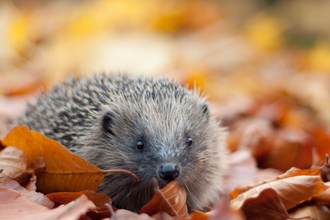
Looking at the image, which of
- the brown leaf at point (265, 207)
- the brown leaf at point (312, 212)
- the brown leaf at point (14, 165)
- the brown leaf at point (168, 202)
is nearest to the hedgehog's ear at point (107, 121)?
the brown leaf at point (14, 165)

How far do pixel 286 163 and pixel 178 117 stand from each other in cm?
146

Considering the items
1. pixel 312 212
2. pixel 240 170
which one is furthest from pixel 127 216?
pixel 240 170

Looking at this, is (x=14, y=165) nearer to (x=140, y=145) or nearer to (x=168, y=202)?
(x=140, y=145)

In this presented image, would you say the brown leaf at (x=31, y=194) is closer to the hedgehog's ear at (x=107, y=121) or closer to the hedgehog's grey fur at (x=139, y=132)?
the hedgehog's grey fur at (x=139, y=132)

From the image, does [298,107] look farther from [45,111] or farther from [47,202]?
[47,202]

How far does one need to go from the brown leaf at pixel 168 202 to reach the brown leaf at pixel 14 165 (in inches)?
38.9

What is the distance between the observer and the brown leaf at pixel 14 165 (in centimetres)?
263

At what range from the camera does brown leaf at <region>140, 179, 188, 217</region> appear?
7.75ft

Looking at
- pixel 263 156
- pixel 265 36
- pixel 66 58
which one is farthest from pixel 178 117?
pixel 265 36

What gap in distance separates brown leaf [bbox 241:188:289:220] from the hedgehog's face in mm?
582

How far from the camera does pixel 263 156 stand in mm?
4242

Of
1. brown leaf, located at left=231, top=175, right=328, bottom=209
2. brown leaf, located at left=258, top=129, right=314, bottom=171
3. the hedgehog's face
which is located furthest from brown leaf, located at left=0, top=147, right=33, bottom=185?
brown leaf, located at left=258, top=129, right=314, bottom=171

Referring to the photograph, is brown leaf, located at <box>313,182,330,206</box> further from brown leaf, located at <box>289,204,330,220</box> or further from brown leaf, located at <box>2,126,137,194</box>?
brown leaf, located at <box>2,126,137,194</box>

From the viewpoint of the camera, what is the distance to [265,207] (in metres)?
2.42
